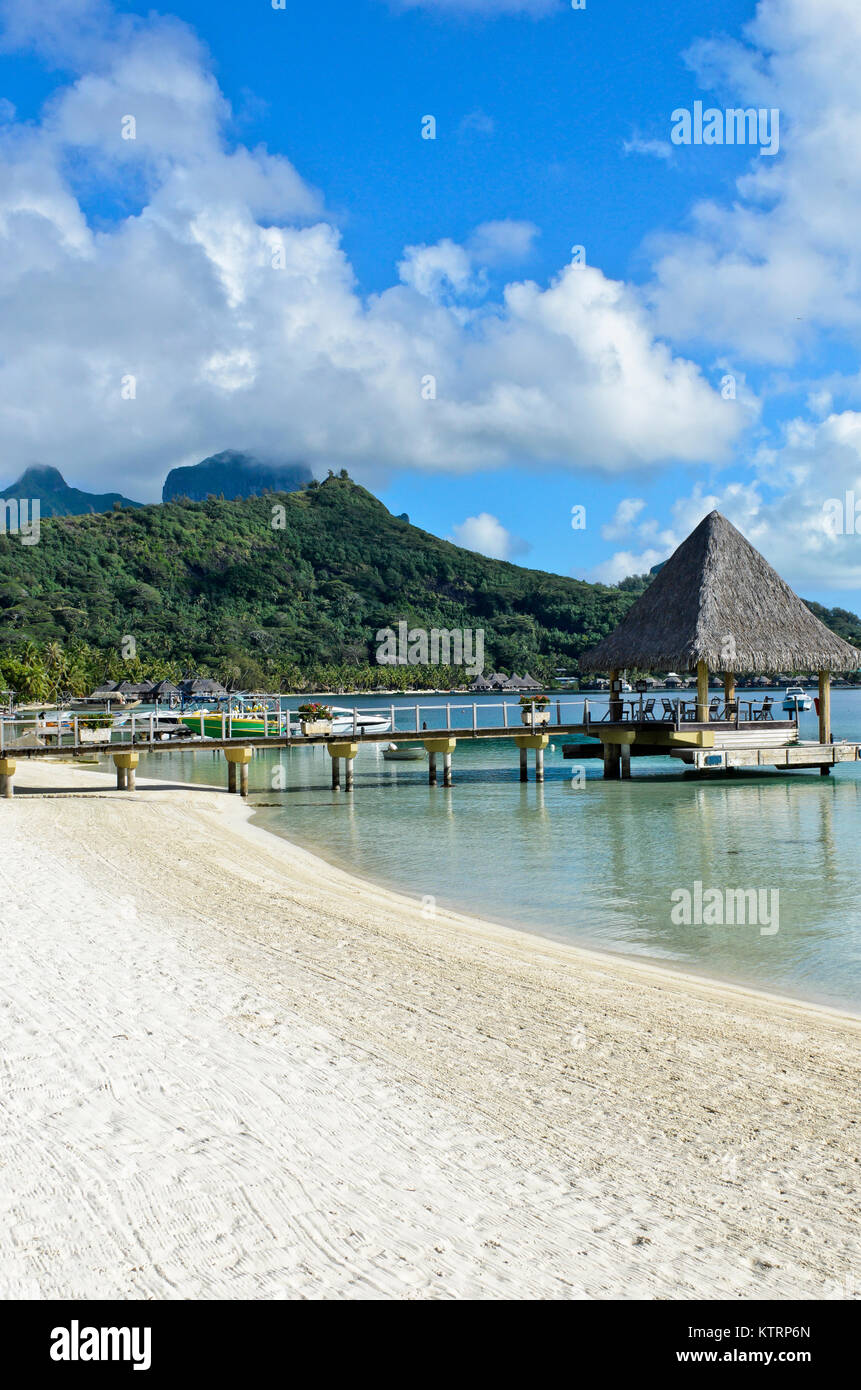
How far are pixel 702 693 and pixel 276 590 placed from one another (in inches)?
4476

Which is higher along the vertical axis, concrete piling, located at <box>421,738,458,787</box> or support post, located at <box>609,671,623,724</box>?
support post, located at <box>609,671,623,724</box>

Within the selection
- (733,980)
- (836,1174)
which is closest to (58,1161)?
(836,1174)

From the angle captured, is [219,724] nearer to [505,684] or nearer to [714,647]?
[714,647]

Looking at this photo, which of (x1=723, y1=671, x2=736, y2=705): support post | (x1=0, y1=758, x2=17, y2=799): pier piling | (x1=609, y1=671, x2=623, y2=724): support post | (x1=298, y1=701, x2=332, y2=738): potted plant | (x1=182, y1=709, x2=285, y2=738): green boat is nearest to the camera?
(x1=0, y1=758, x2=17, y2=799): pier piling

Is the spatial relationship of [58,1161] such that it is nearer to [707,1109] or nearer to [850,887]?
[707,1109]

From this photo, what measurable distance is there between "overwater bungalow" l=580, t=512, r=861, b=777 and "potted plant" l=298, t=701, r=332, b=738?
8.20 m

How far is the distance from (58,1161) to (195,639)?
116m

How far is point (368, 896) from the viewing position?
11.7 meters

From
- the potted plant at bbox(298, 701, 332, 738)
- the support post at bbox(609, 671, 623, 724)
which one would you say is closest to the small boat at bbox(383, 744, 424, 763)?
the support post at bbox(609, 671, 623, 724)

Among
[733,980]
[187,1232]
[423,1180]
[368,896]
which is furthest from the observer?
[368,896]

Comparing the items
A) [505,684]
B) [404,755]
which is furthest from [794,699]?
[505,684]

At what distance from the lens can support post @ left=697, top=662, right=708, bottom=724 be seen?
Answer: 2539 cm

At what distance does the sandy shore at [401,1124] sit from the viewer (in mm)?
3215

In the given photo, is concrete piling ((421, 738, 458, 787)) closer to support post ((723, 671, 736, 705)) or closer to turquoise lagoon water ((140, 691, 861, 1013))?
turquoise lagoon water ((140, 691, 861, 1013))
